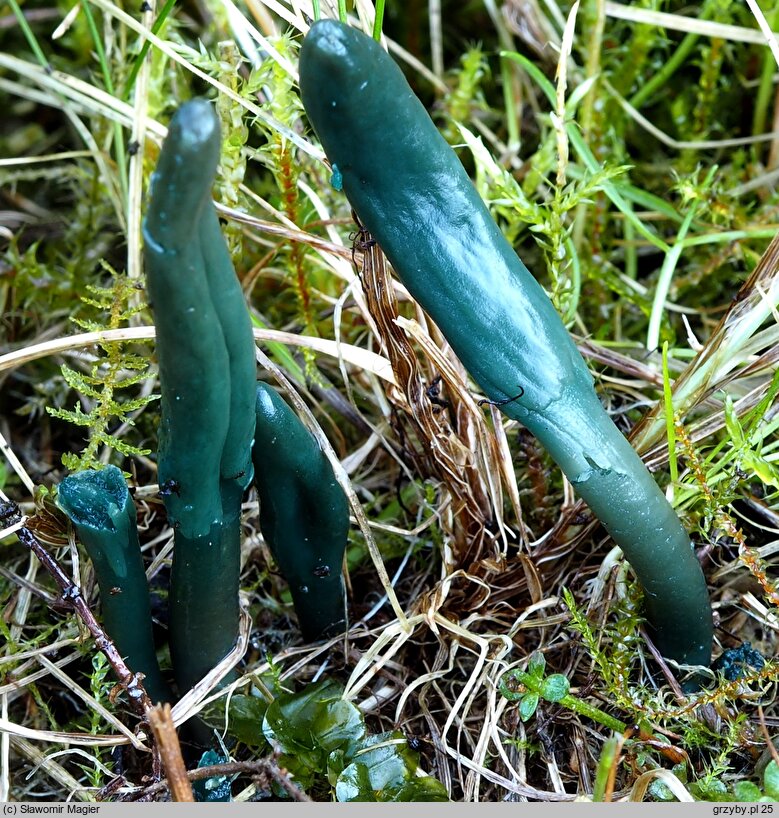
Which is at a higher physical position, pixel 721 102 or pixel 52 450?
pixel 721 102

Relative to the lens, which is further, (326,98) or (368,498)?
(368,498)

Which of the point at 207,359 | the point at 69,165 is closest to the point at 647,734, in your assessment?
the point at 207,359

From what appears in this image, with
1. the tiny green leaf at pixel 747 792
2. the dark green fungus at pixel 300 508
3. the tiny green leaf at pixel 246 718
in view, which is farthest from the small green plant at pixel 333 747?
the tiny green leaf at pixel 747 792

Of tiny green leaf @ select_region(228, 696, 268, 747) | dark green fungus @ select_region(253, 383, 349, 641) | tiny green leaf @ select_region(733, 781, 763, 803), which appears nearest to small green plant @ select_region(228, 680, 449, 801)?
tiny green leaf @ select_region(228, 696, 268, 747)

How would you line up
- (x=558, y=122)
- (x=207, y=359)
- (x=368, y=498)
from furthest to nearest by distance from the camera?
(x=368, y=498) < (x=558, y=122) < (x=207, y=359)

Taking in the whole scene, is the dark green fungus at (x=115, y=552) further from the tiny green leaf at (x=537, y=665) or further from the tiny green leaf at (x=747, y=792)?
the tiny green leaf at (x=747, y=792)
